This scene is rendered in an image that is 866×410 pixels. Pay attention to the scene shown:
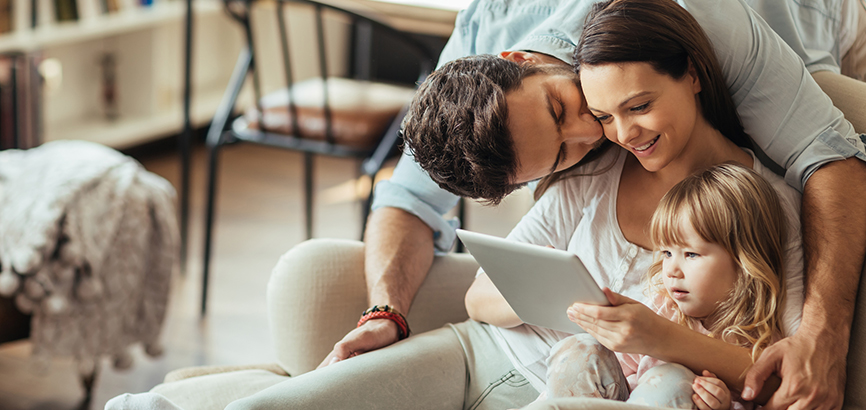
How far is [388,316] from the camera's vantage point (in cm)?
107

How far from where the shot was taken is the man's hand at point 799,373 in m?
0.82

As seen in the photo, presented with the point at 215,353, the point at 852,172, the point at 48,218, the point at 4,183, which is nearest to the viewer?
the point at 852,172

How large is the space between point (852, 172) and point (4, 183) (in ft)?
5.55

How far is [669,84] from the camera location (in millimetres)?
900

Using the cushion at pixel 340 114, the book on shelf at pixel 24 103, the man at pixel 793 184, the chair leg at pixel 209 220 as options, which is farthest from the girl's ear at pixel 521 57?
the book on shelf at pixel 24 103

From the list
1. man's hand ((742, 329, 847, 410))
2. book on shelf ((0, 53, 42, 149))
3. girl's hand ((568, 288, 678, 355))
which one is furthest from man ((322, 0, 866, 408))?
book on shelf ((0, 53, 42, 149))

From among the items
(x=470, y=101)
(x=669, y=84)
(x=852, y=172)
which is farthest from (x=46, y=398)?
(x=852, y=172)

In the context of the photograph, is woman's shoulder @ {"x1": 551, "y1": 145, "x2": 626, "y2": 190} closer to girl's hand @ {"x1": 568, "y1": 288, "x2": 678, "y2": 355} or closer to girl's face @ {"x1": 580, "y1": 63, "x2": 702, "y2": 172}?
girl's face @ {"x1": 580, "y1": 63, "x2": 702, "y2": 172}

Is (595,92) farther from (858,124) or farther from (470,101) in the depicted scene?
(858,124)

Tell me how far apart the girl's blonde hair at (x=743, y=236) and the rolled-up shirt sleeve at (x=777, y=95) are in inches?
2.5

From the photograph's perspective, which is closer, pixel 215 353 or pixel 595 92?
pixel 595 92

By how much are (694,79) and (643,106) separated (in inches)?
3.3

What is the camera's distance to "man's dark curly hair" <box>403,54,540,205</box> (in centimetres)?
89

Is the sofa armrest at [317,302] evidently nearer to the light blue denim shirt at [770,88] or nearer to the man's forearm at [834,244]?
the light blue denim shirt at [770,88]
